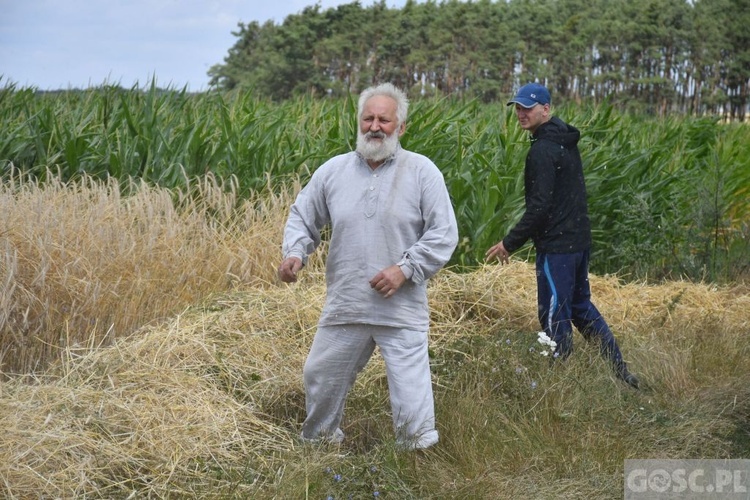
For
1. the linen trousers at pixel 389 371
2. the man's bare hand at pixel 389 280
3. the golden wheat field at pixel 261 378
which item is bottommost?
the golden wheat field at pixel 261 378

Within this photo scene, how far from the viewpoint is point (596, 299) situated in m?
8.07

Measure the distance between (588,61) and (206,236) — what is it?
31.9 metres

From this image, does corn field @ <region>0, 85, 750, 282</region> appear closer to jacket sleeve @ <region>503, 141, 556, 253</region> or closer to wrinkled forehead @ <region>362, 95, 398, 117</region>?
jacket sleeve @ <region>503, 141, 556, 253</region>

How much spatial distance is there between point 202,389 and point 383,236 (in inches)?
61.4

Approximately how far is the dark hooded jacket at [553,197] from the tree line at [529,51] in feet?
96.2

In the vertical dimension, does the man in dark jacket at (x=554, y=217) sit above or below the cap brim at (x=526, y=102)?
below

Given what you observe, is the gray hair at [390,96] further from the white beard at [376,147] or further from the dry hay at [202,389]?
the dry hay at [202,389]

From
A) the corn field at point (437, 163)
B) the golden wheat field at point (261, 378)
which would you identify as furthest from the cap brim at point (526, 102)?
the corn field at point (437, 163)

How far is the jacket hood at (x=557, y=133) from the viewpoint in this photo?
6.05 metres

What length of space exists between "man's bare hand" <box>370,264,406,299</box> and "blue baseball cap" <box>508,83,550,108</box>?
204 centimetres

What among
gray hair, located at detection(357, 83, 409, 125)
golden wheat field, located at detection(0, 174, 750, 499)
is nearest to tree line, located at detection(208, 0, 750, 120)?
golden wheat field, located at detection(0, 174, 750, 499)

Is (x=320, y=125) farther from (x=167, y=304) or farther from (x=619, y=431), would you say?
(x=619, y=431)

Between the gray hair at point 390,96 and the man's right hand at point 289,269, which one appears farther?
the gray hair at point 390,96

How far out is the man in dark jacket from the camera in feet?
19.6
